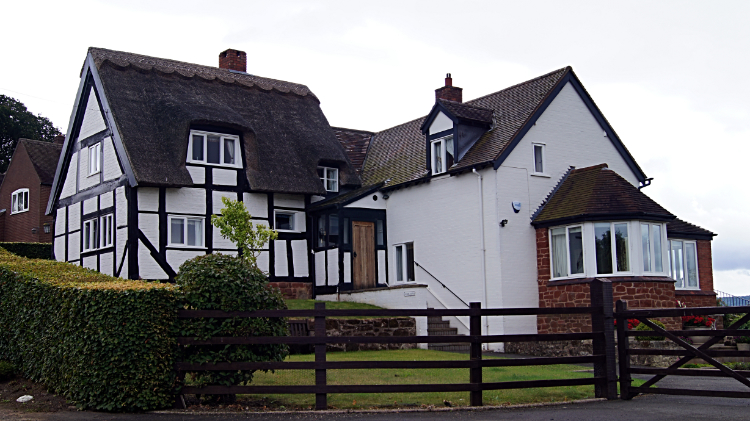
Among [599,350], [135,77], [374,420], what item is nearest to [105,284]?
[374,420]

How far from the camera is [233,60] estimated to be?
30.9m

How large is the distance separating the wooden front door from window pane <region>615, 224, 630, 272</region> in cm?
856

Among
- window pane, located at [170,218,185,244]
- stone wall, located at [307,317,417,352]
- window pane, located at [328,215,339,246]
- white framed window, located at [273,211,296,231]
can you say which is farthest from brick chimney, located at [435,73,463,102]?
window pane, located at [170,218,185,244]

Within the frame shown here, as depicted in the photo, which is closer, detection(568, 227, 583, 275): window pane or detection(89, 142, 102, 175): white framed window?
detection(568, 227, 583, 275): window pane

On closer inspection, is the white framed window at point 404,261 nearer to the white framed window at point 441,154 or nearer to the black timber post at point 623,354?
the white framed window at point 441,154

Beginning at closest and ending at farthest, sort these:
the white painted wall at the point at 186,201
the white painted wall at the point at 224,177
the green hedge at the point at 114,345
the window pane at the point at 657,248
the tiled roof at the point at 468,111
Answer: the green hedge at the point at 114,345 → the window pane at the point at 657,248 → the white painted wall at the point at 186,201 → the tiled roof at the point at 468,111 → the white painted wall at the point at 224,177

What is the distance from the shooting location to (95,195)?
81.3 feet

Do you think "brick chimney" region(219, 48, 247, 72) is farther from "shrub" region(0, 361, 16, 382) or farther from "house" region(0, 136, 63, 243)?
"shrub" region(0, 361, 16, 382)

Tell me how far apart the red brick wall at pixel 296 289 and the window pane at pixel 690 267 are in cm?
1281

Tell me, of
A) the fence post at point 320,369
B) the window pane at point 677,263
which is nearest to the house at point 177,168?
the window pane at point 677,263

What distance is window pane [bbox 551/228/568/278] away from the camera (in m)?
21.6

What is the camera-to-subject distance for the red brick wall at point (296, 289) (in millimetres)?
25500

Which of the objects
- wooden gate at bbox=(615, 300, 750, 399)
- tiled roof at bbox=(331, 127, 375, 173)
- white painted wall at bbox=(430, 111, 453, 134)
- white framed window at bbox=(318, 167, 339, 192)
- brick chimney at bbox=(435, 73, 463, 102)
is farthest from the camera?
tiled roof at bbox=(331, 127, 375, 173)

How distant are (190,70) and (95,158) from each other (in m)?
4.75
